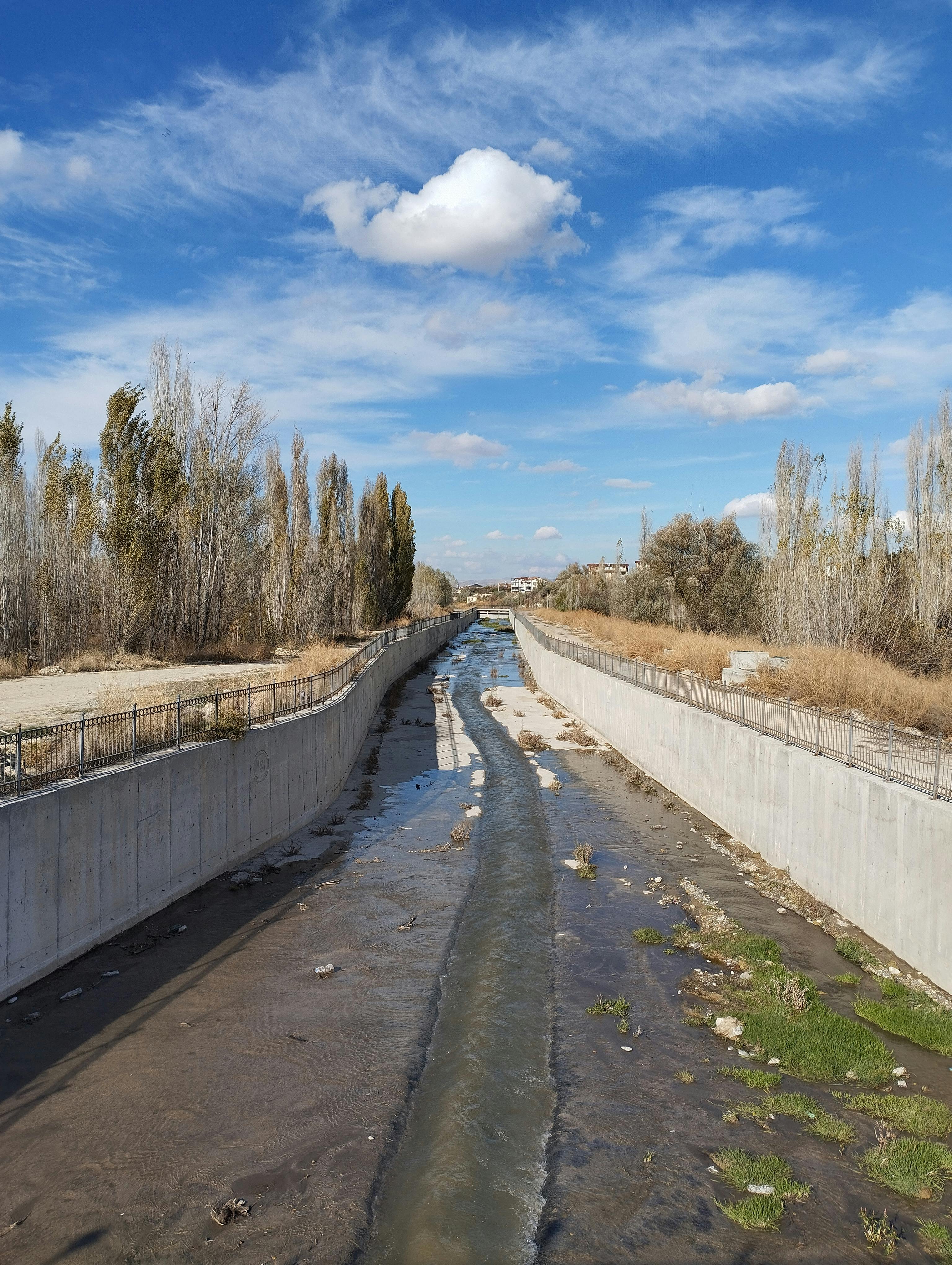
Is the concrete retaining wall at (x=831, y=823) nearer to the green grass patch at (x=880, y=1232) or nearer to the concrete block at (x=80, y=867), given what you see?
the green grass patch at (x=880, y=1232)

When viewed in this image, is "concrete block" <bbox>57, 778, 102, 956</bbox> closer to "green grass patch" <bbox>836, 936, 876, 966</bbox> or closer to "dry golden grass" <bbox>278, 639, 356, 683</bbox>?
"dry golden grass" <bbox>278, 639, 356, 683</bbox>

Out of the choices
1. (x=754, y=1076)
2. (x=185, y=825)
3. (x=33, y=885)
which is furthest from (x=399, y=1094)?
Answer: (x=185, y=825)

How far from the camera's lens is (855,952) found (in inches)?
418

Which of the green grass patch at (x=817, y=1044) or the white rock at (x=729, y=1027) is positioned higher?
the green grass patch at (x=817, y=1044)

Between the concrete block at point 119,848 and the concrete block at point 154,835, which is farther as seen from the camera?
the concrete block at point 154,835

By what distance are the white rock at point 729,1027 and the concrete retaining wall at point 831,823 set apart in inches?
97.1

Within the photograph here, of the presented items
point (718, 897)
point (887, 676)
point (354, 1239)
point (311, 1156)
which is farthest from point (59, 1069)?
point (887, 676)

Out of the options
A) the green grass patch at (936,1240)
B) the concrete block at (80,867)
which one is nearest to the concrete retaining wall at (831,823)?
the green grass patch at (936,1240)

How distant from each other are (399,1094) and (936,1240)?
465 cm

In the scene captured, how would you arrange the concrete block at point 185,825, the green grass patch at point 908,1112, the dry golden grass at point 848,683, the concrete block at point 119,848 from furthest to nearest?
the dry golden grass at point 848,683 → the concrete block at point 185,825 → the concrete block at point 119,848 → the green grass patch at point 908,1112

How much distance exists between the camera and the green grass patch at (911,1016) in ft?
27.4

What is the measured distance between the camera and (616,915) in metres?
12.8

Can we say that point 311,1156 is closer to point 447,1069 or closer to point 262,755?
point 447,1069

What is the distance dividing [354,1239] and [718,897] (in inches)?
346
